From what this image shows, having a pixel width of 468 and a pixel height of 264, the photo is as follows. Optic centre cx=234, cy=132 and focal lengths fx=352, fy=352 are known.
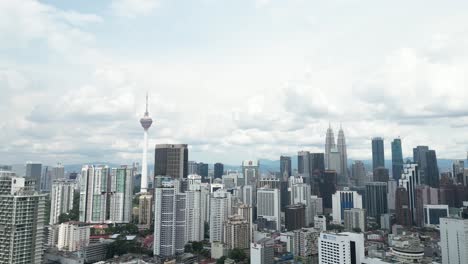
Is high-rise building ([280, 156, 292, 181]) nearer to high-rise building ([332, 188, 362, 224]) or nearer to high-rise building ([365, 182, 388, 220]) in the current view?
high-rise building ([365, 182, 388, 220])

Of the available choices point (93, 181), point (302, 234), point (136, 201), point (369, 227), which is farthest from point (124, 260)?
point (369, 227)

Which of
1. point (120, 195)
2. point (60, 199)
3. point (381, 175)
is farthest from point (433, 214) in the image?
point (60, 199)

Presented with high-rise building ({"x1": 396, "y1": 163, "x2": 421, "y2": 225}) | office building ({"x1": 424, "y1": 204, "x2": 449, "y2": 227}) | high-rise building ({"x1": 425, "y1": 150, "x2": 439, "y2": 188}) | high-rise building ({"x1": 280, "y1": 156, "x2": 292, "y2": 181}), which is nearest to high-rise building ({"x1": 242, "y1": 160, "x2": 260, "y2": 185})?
high-rise building ({"x1": 280, "y1": 156, "x2": 292, "y2": 181})

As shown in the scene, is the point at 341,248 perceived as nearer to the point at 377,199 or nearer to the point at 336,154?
the point at 377,199

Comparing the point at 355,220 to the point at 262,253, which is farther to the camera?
the point at 355,220

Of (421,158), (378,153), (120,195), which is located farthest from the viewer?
(378,153)

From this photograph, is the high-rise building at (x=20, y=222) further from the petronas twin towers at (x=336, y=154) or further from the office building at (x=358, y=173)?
the petronas twin towers at (x=336, y=154)
